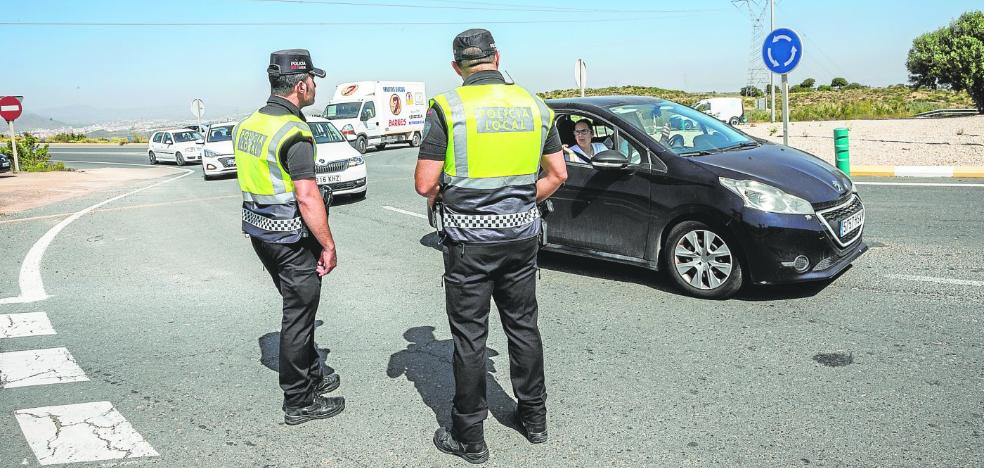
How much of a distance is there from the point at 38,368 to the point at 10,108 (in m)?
22.7

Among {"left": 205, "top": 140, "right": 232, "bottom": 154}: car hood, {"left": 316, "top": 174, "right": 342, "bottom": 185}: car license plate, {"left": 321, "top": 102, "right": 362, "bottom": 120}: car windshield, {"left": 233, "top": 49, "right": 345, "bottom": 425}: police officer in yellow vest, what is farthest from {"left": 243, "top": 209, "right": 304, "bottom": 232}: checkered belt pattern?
{"left": 321, "top": 102, "right": 362, "bottom": 120}: car windshield

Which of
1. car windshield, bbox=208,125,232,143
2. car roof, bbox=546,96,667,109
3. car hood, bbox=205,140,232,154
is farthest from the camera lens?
car windshield, bbox=208,125,232,143

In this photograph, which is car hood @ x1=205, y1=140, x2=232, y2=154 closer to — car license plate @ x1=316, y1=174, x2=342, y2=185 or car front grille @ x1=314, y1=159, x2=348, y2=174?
car front grille @ x1=314, y1=159, x2=348, y2=174

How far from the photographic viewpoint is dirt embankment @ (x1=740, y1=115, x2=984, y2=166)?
49.8 feet

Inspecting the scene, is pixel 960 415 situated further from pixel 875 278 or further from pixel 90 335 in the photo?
pixel 90 335

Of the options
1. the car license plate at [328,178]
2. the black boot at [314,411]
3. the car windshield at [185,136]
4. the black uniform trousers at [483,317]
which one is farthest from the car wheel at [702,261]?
the car windshield at [185,136]

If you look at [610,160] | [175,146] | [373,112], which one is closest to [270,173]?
[610,160]

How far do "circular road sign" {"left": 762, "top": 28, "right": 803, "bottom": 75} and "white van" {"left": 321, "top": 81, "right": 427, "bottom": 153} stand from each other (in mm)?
17149

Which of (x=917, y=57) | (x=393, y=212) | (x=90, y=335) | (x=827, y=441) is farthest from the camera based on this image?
(x=917, y=57)

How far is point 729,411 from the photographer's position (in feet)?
13.0

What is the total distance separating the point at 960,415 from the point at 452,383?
2606 millimetres

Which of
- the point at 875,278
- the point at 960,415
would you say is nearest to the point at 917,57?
the point at 875,278

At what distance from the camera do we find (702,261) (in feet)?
19.9

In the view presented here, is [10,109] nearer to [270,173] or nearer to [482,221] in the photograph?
[270,173]
